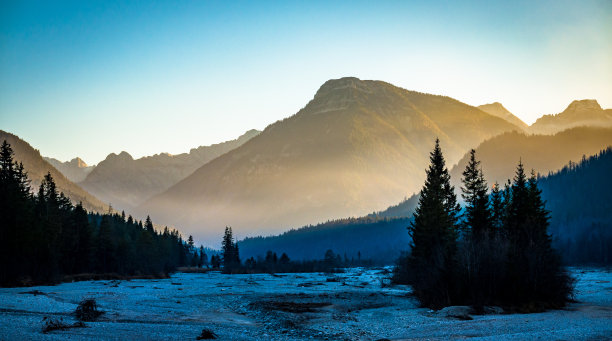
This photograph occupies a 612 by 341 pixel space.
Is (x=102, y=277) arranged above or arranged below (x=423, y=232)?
below

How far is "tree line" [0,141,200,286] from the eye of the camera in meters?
62.7

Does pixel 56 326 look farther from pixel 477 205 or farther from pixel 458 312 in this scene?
pixel 477 205

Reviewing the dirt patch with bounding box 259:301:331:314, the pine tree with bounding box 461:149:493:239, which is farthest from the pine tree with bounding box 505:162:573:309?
the dirt patch with bounding box 259:301:331:314

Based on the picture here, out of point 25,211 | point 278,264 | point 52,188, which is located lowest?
point 278,264

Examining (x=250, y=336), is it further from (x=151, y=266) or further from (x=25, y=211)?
(x=151, y=266)

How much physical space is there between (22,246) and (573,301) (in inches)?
2530

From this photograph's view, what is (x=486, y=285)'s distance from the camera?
42.1m

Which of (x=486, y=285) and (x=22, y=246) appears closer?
(x=486, y=285)

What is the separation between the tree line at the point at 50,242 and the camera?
6266cm

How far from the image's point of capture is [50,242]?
73125mm

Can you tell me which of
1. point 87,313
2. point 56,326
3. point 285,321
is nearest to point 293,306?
point 285,321

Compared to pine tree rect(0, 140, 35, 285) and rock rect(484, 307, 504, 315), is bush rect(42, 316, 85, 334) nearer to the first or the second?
rock rect(484, 307, 504, 315)

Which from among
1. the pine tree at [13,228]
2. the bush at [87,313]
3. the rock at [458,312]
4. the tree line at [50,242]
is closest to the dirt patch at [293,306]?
the rock at [458,312]

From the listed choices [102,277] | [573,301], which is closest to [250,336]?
[573,301]
